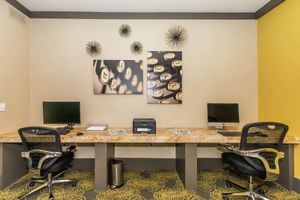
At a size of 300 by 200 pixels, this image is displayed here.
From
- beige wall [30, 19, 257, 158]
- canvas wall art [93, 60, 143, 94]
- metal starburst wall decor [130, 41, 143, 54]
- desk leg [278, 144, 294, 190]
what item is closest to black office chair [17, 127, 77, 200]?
beige wall [30, 19, 257, 158]

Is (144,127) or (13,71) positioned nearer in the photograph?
(144,127)

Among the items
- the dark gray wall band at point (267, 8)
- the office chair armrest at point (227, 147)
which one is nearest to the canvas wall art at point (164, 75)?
the office chair armrest at point (227, 147)

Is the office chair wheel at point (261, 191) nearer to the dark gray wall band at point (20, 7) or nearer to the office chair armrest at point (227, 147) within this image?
the office chair armrest at point (227, 147)

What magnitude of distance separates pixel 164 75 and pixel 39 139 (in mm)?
2203

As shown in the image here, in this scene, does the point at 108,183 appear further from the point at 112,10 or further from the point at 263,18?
the point at 263,18

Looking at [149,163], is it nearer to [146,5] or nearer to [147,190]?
[147,190]

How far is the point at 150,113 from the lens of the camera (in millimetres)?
3734

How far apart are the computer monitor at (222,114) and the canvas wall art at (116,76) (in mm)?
1334

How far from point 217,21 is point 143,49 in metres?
1.44

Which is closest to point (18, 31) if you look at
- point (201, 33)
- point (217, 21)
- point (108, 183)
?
point (108, 183)

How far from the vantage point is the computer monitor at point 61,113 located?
11.0ft

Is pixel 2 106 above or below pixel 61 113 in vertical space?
above

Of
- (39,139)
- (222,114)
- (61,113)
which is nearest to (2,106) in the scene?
(61,113)

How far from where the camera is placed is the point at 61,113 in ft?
11.0
